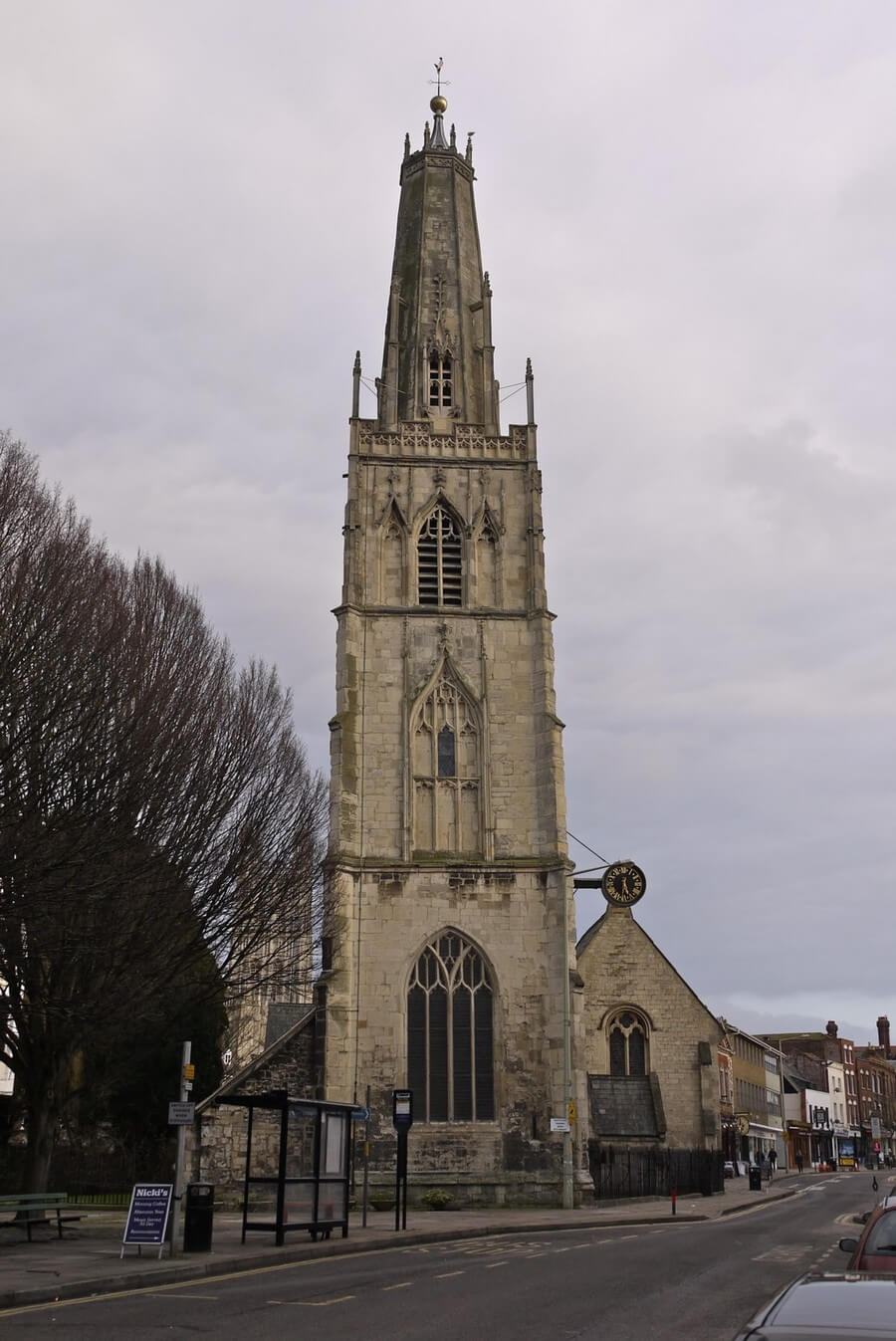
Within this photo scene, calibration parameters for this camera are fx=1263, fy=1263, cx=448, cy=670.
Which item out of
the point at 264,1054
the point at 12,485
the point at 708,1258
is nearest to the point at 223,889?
the point at 264,1054

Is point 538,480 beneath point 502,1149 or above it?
above

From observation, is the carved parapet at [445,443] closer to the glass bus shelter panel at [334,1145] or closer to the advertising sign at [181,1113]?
the glass bus shelter panel at [334,1145]

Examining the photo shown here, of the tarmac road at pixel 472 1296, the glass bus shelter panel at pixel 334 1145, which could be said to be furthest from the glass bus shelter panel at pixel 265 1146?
the tarmac road at pixel 472 1296

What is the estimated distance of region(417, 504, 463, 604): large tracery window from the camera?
37406mm

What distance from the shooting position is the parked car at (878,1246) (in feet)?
28.2

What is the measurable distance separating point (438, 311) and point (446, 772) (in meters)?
16.7

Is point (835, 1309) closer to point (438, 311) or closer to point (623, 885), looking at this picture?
point (438, 311)

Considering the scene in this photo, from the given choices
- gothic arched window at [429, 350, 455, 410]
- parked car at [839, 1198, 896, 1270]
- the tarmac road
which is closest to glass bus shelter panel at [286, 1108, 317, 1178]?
the tarmac road

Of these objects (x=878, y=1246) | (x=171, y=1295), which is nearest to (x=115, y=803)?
(x=171, y=1295)

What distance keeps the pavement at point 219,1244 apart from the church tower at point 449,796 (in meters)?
3.33

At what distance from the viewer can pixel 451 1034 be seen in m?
32.9

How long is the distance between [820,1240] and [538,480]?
23.2 m

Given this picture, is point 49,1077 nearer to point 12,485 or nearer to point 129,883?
point 129,883

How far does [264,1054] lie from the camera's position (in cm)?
3173
